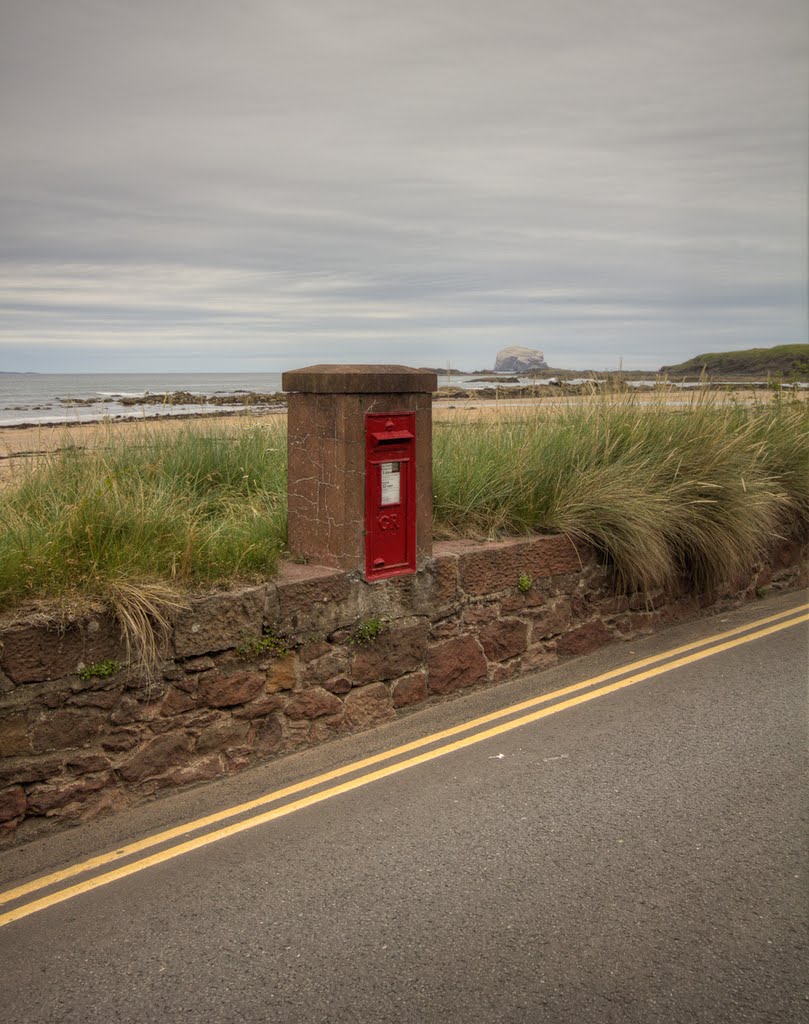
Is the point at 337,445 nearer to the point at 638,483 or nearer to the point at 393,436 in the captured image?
the point at 393,436

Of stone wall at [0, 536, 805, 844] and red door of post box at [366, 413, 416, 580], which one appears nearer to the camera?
stone wall at [0, 536, 805, 844]

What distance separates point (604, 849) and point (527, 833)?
15.9 inches

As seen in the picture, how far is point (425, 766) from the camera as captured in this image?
228 inches

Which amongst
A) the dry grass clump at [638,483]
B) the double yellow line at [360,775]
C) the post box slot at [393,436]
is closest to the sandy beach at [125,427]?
the dry grass clump at [638,483]

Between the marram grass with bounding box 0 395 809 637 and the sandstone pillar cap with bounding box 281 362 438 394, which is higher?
the sandstone pillar cap with bounding box 281 362 438 394

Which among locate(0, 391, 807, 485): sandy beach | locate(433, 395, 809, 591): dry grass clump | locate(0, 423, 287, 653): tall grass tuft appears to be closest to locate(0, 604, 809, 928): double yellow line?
locate(433, 395, 809, 591): dry grass clump

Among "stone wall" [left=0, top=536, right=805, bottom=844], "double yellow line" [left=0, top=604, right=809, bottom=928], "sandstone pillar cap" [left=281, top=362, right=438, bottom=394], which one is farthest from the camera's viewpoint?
"sandstone pillar cap" [left=281, top=362, right=438, bottom=394]

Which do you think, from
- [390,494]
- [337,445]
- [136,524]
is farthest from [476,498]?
[136,524]

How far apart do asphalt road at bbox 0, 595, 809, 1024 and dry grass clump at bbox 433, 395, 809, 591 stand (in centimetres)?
185

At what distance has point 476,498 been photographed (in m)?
7.83

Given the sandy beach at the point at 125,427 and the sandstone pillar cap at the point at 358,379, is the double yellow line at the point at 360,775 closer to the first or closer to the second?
the sandstone pillar cap at the point at 358,379

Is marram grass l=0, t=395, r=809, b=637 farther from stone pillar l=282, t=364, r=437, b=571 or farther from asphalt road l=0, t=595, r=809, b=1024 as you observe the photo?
asphalt road l=0, t=595, r=809, b=1024

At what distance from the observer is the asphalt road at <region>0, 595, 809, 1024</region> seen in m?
3.63

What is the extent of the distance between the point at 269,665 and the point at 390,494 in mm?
1443
